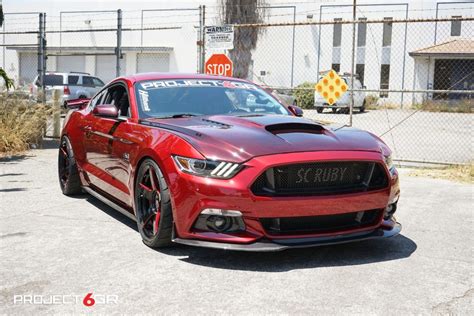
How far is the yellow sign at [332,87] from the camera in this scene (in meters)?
10.8

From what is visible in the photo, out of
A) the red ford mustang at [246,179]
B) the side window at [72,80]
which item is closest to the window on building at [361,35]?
the side window at [72,80]

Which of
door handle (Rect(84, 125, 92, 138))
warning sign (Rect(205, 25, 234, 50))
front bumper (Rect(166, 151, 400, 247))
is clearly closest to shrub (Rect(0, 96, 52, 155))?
warning sign (Rect(205, 25, 234, 50))

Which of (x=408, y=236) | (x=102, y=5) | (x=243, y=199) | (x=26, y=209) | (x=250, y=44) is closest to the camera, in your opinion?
(x=243, y=199)

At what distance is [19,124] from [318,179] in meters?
8.73

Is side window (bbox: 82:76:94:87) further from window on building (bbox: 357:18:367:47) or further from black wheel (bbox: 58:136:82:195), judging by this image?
window on building (bbox: 357:18:367:47)

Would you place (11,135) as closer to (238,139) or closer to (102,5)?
(238,139)

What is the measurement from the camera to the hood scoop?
455cm

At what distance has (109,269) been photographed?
414 centimetres

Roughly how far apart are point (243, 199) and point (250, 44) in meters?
26.5

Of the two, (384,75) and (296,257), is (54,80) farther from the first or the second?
(384,75)

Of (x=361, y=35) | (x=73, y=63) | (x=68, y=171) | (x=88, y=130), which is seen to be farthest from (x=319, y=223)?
(x=73, y=63)

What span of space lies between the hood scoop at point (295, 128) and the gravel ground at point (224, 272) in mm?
942

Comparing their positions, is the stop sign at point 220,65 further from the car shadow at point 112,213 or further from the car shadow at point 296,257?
the car shadow at point 296,257

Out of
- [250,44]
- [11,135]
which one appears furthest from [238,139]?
[250,44]
